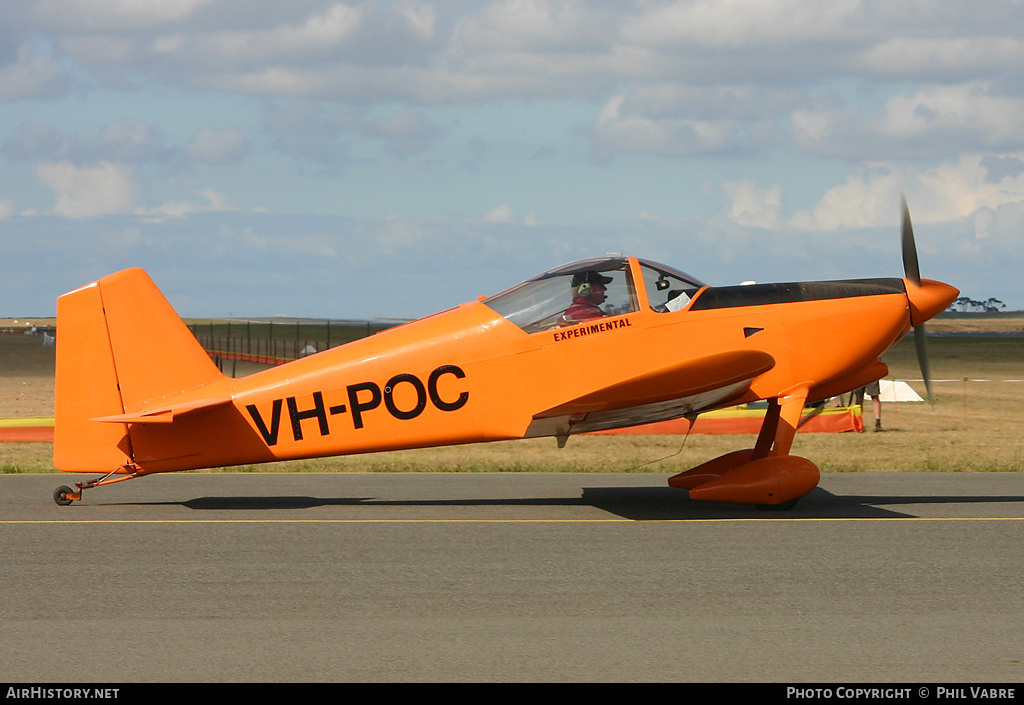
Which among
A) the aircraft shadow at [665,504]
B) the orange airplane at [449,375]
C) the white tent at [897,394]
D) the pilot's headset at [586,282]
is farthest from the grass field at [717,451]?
the pilot's headset at [586,282]

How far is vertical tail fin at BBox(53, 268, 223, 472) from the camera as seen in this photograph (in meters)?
9.70

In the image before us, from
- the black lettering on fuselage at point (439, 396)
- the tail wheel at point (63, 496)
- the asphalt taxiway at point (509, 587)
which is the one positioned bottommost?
the asphalt taxiway at point (509, 587)

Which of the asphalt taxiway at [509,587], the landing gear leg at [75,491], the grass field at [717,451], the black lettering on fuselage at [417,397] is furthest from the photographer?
the grass field at [717,451]

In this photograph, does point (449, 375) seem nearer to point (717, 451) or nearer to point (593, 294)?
point (593, 294)

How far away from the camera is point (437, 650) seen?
5.30m

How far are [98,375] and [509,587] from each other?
5155 mm

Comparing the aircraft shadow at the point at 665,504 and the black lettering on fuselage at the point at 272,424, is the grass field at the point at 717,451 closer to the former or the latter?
the aircraft shadow at the point at 665,504

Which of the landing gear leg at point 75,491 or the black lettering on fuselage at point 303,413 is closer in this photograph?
the black lettering on fuselage at point 303,413

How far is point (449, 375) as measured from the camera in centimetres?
966

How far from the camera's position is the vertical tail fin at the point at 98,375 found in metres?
9.70

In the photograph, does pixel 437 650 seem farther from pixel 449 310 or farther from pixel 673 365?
pixel 449 310

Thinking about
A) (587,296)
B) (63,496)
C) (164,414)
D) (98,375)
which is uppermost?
(587,296)

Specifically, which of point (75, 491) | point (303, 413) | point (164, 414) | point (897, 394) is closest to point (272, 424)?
point (303, 413)

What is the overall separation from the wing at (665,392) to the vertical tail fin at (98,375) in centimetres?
388
